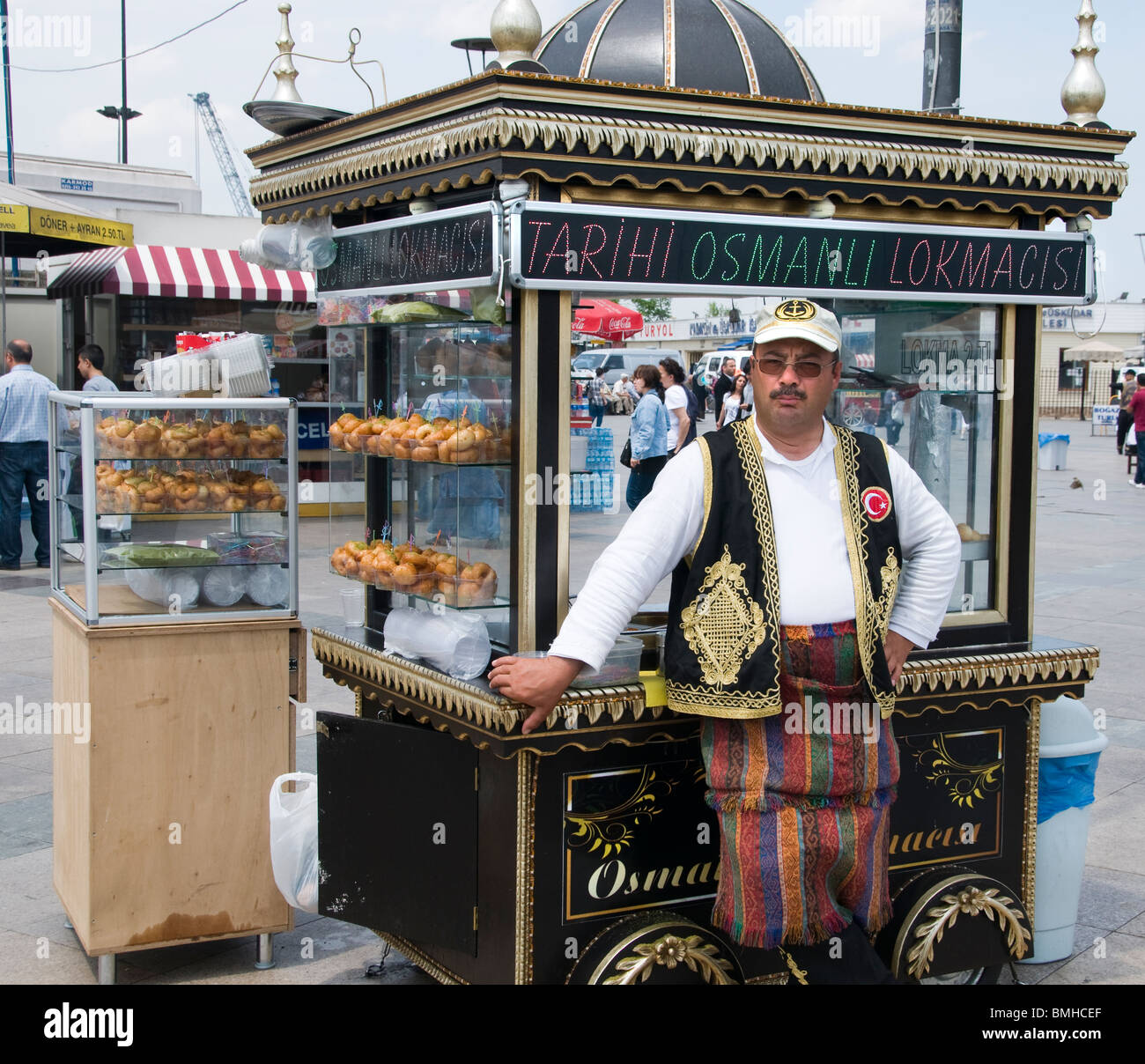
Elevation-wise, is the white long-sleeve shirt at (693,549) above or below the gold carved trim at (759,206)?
below

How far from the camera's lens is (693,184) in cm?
348

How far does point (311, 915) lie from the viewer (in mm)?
4672

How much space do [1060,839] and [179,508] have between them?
10.1 ft

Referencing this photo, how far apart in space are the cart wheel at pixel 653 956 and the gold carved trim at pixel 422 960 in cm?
51

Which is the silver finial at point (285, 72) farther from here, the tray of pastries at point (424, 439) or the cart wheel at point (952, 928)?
the cart wheel at point (952, 928)

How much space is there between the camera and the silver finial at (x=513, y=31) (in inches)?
130

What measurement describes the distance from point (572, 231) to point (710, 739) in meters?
1.32

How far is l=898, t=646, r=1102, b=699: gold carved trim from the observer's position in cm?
384

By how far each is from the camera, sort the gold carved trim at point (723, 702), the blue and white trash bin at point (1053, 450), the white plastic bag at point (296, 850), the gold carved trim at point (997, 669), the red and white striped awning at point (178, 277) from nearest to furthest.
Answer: the gold carved trim at point (723, 702), the gold carved trim at point (997, 669), the white plastic bag at point (296, 850), the red and white striped awning at point (178, 277), the blue and white trash bin at point (1053, 450)

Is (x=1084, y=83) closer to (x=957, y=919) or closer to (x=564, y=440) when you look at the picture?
(x=564, y=440)

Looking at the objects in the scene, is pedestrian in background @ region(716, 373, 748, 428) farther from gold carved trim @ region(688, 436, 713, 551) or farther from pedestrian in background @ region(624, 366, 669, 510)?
gold carved trim @ region(688, 436, 713, 551)

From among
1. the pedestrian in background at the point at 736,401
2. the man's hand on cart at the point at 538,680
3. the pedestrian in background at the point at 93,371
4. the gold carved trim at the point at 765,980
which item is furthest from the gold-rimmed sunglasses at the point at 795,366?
the pedestrian in background at the point at 736,401

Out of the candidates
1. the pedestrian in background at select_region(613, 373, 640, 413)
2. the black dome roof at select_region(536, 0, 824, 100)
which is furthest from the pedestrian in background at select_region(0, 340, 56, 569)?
the pedestrian in background at select_region(613, 373, 640, 413)

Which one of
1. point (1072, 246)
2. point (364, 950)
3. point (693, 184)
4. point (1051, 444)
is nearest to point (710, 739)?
point (693, 184)
